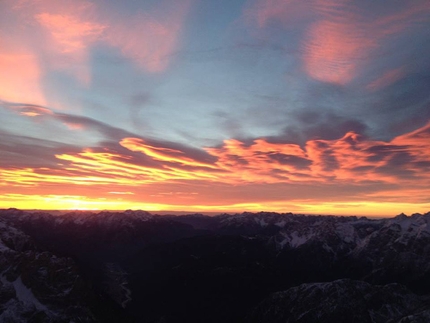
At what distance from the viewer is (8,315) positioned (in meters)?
199

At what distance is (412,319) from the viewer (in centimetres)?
Result: 17812

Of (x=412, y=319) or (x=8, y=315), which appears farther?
(x=8, y=315)

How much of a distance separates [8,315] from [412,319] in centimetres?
21786
